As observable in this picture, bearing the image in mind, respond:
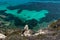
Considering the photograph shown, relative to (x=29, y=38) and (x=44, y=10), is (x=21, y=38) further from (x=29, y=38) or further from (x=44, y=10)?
(x=44, y=10)

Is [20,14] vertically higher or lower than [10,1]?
lower

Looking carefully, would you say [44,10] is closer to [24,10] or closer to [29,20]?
[24,10]

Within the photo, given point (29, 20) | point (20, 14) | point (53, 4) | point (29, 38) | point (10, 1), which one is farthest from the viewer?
point (10, 1)

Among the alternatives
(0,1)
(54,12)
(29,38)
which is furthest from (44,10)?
(29,38)

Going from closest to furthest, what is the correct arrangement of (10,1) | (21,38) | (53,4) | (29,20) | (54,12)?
(21,38)
(29,20)
(54,12)
(53,4)
(10,1)

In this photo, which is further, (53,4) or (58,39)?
(53,4)

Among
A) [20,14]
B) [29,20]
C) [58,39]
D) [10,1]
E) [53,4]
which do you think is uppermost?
[10,1]

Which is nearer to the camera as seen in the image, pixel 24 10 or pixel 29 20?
pixel 29 20

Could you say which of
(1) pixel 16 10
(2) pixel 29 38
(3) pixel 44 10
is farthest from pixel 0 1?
(2) pixel 29 38

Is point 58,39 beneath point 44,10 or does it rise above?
beneath
